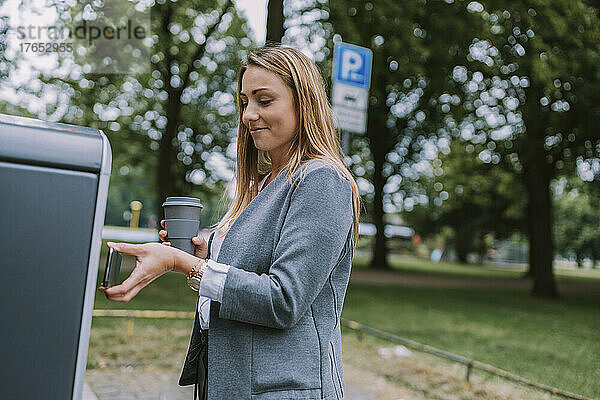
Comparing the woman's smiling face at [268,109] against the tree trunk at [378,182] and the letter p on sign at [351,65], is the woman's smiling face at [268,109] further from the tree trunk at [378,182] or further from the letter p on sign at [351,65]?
the tree trunk at [378,182]

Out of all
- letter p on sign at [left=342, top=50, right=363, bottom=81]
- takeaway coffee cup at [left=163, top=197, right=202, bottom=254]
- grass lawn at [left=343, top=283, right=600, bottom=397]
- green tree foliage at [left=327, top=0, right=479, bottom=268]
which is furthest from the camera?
green tree foliage at [left=327, top=0, right=479, bottom=268]

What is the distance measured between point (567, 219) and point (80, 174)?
1709 inches

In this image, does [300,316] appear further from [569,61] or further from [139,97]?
[139,97]

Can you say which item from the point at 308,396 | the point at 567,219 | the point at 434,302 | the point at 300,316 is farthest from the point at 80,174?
the point at 567,219

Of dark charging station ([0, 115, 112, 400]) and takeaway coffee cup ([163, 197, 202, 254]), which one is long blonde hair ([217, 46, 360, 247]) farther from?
dark charging station ([0, 115, 112, 400])

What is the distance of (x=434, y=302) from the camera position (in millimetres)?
13180

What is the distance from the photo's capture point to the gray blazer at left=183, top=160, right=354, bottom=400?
1355mm

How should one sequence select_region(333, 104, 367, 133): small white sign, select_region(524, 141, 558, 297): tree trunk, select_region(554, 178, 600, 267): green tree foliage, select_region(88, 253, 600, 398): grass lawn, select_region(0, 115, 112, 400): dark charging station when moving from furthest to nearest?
select_region(554, 178, 600, 267): green tree foliage → select_region(524, 141, 558, 297): tree trunk → select_region(88, 253, 600, 398): grass lawn → select_region(333, 104, 367, 133): small white sign → select_region(0, 115, 112, 400): dark charging station

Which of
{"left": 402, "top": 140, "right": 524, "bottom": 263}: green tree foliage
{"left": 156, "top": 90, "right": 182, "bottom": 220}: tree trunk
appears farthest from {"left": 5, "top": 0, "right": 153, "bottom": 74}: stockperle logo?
{"left": 402, "top": 140, "right": 524, "bottom": 263}: green tree foliage

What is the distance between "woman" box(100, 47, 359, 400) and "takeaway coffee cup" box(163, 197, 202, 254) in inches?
2.0

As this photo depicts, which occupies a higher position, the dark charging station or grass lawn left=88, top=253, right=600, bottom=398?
the dark charging station

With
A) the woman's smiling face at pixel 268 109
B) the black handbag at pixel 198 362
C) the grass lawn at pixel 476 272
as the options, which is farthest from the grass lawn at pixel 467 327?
the grass lawn at pixel 476 272

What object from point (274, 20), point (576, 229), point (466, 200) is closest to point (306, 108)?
point (274, 20)

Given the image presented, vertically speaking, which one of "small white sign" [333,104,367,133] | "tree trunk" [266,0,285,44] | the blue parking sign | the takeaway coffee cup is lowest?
the takeaway coffee cup
